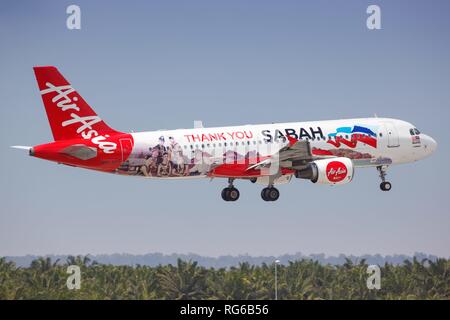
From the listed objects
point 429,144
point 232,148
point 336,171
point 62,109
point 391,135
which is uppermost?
point 62,109

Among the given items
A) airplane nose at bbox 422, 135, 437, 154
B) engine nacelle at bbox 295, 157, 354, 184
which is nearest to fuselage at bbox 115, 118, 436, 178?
airplane nose at bbox 422, 135, 437, 154

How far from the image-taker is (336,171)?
70062 millimetres

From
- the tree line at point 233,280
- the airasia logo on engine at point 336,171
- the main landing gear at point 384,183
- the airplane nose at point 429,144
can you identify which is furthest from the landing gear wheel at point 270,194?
the tree line at point 233,280

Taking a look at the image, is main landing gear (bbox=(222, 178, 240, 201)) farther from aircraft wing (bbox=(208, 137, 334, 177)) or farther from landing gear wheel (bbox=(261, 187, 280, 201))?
aircraft wing (bbox=(208, 137, 334, 177))

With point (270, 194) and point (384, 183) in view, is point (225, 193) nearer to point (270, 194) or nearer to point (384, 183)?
point (270, 194)

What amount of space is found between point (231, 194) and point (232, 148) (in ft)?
16.4

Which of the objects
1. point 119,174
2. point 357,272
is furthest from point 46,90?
point 357,272

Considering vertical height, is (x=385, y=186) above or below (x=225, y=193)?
above

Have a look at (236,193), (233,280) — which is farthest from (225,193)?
(233,280)

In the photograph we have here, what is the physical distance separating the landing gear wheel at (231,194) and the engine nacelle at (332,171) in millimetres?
6269

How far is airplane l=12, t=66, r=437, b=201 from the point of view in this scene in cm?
6594

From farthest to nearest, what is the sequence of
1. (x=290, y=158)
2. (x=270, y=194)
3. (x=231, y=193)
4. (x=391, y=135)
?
(x=391, y=135)
(x=231, y=193)
(x=270, y=194)
(x=290, y=158)
